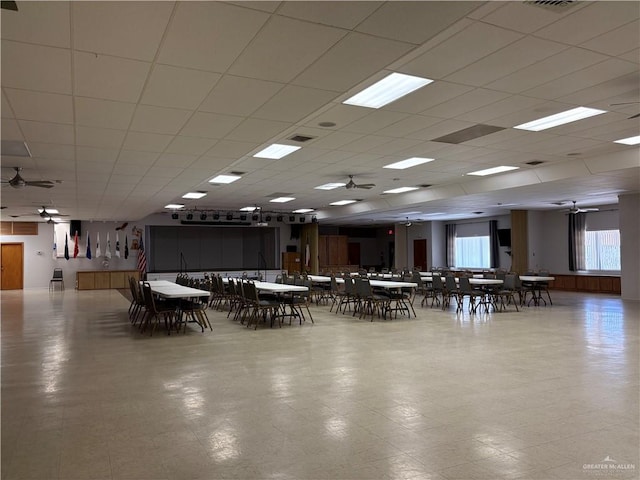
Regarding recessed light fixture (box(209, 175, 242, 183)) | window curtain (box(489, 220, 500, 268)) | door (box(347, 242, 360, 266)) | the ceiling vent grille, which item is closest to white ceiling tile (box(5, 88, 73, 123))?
the ceiling vent grille

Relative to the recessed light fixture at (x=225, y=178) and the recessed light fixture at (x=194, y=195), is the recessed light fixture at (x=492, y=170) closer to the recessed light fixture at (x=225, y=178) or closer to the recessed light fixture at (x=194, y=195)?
the recessed light fixture at (x=225, y=178)

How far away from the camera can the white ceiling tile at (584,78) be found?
4707 mm

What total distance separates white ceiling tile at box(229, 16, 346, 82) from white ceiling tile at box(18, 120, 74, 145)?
9.57ft

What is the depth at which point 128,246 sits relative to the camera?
20312 millimetres

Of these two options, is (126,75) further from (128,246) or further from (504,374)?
(128,246)

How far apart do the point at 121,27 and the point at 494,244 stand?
18949mm

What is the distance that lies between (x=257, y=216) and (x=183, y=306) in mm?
9491

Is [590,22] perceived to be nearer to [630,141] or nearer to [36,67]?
Result: [36,67]

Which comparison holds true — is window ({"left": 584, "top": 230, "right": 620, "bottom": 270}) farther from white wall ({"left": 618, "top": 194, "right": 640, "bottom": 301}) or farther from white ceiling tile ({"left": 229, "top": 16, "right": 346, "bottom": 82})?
white ceiling tile ({"left": 229, "top": 16, "right": 346, "bottom": 82})

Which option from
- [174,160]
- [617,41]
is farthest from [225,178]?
[617,41]

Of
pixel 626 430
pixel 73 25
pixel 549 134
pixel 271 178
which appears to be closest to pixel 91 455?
pixel 73 25

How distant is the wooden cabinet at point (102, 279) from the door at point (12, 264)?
2775 mm

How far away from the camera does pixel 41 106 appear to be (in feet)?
16.0

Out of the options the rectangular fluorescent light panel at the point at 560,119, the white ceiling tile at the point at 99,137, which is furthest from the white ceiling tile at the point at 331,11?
the rectangular fluorescent light panel at the point at 560,119
